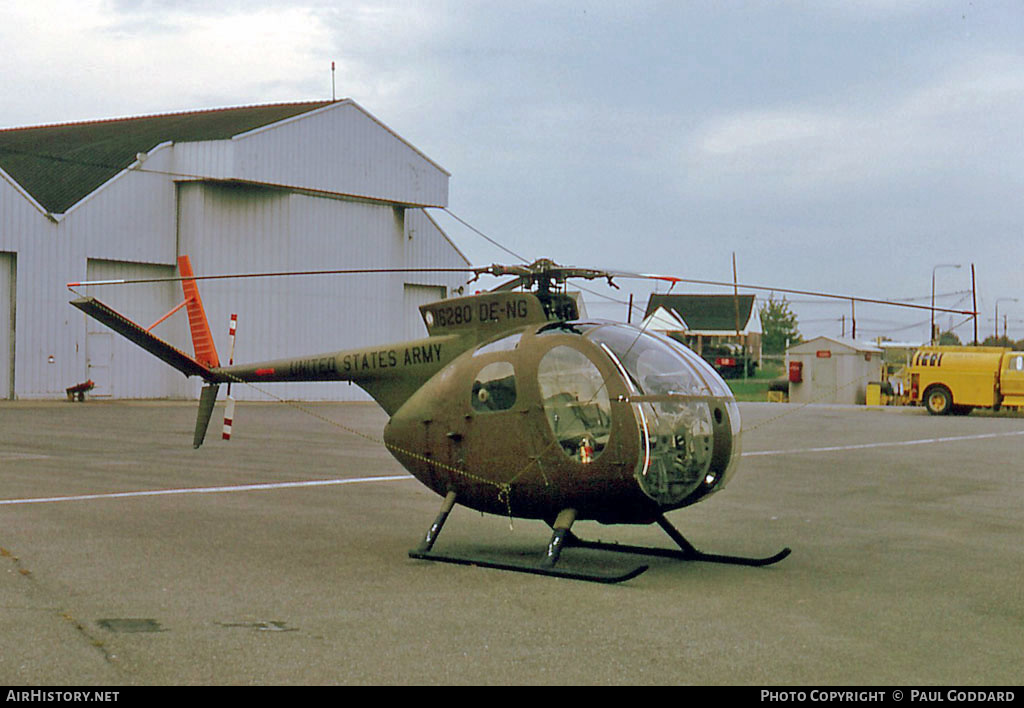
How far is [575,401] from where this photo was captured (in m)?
8.65

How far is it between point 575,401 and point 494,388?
773 mm

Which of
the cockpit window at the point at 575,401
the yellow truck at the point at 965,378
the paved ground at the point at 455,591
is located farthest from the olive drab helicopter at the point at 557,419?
the yellow truck at the point at 965,378

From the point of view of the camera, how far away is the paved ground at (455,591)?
5902mm

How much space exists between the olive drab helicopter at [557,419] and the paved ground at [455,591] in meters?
0.61

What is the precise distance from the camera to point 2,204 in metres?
31.1

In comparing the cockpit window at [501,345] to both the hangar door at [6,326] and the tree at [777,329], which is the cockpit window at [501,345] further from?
the tree at [777,329]

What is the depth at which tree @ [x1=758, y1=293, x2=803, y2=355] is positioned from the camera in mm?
99625

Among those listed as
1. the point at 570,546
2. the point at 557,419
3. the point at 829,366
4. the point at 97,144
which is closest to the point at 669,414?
the point at 557,419

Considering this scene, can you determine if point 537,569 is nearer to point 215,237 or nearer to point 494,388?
point 494,388

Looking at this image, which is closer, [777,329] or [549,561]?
[549,561]

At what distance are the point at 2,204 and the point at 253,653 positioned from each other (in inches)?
1135
